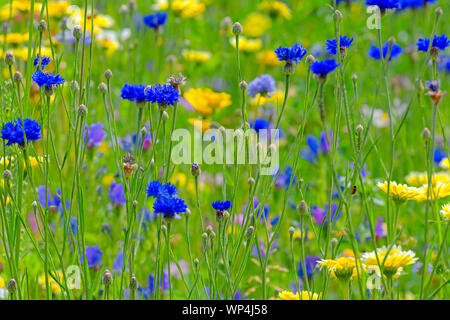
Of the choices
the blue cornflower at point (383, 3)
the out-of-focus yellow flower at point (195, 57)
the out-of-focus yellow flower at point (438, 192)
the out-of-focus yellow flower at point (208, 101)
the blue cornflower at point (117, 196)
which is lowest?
the blue cornflower at point (117, 196)

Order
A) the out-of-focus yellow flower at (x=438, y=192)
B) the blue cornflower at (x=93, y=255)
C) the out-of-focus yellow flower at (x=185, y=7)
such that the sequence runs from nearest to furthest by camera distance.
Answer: the out-of-focus yellow flower at (x=438, y=192), the blue cornflower at (x=93, y=255), the out-of-focus yellow flower at (x=185, y=7)

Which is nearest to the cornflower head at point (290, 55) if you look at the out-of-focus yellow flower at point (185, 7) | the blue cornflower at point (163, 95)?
the blue cornflower at point (163, 95)

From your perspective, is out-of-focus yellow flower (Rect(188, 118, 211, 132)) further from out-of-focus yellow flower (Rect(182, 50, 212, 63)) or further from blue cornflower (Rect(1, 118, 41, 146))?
blue cornflower (Rect(1, 118, 41, 146))

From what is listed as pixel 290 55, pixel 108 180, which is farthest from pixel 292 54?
pixel 108 180

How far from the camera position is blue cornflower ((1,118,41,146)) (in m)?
0.71

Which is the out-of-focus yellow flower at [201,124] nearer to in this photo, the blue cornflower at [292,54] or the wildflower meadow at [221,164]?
the wildflower meadow at [221,164]

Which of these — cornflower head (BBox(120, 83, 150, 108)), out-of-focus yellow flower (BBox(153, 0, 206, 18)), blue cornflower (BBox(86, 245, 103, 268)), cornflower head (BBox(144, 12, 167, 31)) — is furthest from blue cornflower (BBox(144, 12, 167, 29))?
cornflower head (BBox(120, 83, 150, 108))

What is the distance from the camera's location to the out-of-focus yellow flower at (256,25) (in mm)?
1764

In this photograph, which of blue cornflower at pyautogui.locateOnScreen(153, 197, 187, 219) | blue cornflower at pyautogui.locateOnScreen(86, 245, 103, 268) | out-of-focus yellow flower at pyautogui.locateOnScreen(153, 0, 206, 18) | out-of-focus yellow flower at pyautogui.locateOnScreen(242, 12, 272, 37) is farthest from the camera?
out-of-focus yellow flower at pyautogui.locateOnScreen(242, 12, 272, 37)

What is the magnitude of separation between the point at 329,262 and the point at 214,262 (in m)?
0.14

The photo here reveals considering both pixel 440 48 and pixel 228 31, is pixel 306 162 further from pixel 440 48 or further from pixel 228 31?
pixel 440 48

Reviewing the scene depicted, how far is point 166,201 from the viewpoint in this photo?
692 mm

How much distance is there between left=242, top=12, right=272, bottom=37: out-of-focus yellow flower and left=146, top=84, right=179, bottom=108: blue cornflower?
105cm
